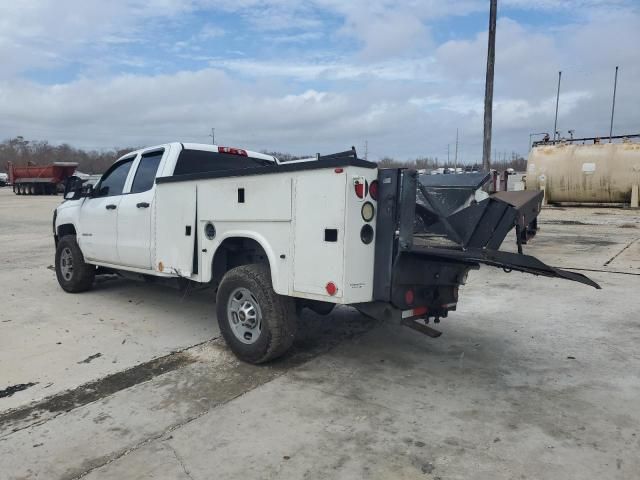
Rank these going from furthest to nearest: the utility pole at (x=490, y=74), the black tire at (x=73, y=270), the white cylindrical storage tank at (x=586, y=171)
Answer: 1. the white cylindrical storage tank at (x=586, y=171)
2. the utility pole at (x=490, y=74)
3. the black tire at (x=73, y=270)

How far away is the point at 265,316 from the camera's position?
4.32 m

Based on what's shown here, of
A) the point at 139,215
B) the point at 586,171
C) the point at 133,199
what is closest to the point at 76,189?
the point at 133,199

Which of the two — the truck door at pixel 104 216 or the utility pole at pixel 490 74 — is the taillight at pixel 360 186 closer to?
the truck door at pixel 104 216

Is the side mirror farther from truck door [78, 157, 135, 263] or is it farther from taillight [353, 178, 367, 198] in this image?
taillight [353, 178, 367, 198]

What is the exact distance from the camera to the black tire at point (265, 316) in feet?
14.1

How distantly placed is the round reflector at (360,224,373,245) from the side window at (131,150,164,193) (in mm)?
2914

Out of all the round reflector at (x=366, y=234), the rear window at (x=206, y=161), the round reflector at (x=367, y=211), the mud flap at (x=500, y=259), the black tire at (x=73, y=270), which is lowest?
the black tire at (x=73, y=270)

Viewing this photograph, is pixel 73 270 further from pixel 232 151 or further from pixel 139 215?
pixel 232 151

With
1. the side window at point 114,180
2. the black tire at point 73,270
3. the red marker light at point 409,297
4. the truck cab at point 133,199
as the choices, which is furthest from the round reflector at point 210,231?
the black tire at point 73,270

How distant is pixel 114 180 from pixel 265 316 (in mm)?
3436

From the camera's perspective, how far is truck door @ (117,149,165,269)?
5746 mm

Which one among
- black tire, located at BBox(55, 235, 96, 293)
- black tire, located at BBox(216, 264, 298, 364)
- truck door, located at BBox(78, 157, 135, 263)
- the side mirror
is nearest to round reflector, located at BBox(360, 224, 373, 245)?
black tire, located at BBox(216, 264, 298, 364)

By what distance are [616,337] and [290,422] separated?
12.2 ft

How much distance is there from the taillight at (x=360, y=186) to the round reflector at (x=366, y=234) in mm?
243
